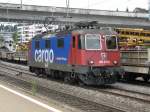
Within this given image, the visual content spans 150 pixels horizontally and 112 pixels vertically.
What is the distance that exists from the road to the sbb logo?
10.4m

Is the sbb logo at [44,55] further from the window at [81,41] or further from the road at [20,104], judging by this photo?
the road at [20,104]

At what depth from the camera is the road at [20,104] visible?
12672mm

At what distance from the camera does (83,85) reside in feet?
76.7

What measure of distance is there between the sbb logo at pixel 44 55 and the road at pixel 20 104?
10428 mm

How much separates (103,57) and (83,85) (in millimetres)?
1963

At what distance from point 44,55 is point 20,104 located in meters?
14.7

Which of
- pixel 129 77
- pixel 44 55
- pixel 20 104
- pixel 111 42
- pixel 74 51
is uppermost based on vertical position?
pixel 111 42

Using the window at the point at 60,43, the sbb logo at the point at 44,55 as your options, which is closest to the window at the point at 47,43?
the sbb logo at the point at 44,55

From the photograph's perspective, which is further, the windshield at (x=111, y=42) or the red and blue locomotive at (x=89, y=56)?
the windshield at (x=111, y=42)

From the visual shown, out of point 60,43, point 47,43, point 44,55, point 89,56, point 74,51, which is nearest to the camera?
point 89,56

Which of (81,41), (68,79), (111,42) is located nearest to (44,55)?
(68,79)

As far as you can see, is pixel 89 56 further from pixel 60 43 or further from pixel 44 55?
pixel 44 55

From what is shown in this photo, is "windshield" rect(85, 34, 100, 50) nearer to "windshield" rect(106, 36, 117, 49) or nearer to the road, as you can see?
"windshield" rect(106, 36, 117, 49)

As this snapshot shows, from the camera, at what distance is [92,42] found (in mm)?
22906
